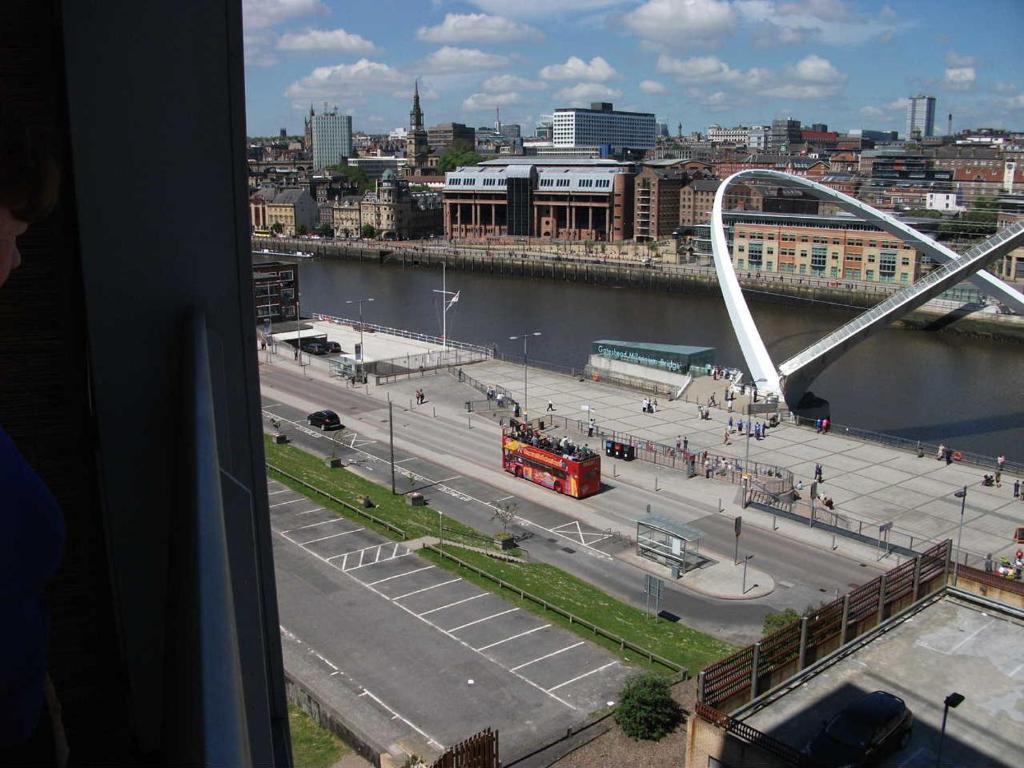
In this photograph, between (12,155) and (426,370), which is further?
(426,370)

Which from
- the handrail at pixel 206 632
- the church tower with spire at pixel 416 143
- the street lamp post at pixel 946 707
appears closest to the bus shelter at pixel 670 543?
the street lamp post at pixel 946 707

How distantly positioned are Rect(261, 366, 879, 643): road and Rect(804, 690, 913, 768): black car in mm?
5383

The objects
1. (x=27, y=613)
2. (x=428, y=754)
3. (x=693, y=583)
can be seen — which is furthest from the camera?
(x=693, y=583)

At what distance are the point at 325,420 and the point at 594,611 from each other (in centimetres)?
1231

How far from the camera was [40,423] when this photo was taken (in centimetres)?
168

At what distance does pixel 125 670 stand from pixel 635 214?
7670cm

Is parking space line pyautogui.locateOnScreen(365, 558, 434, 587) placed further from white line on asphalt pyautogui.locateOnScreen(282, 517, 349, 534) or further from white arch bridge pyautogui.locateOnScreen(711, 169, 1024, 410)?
white arch bridge pyautogui.locateOnScreen(711, 169, 1024, 410)

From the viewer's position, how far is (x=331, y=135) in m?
199

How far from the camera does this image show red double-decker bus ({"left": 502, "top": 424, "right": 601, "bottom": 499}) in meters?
18.4

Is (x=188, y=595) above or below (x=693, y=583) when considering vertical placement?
above

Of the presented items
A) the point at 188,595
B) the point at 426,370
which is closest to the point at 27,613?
the point at 188,595

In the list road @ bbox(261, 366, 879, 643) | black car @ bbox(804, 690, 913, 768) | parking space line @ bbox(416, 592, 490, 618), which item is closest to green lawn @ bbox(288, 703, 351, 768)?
parking space line @ bbox(416, 592, 490, 618)

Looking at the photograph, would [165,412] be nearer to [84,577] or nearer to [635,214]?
[84,577]

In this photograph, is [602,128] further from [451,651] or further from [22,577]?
[22,577]
